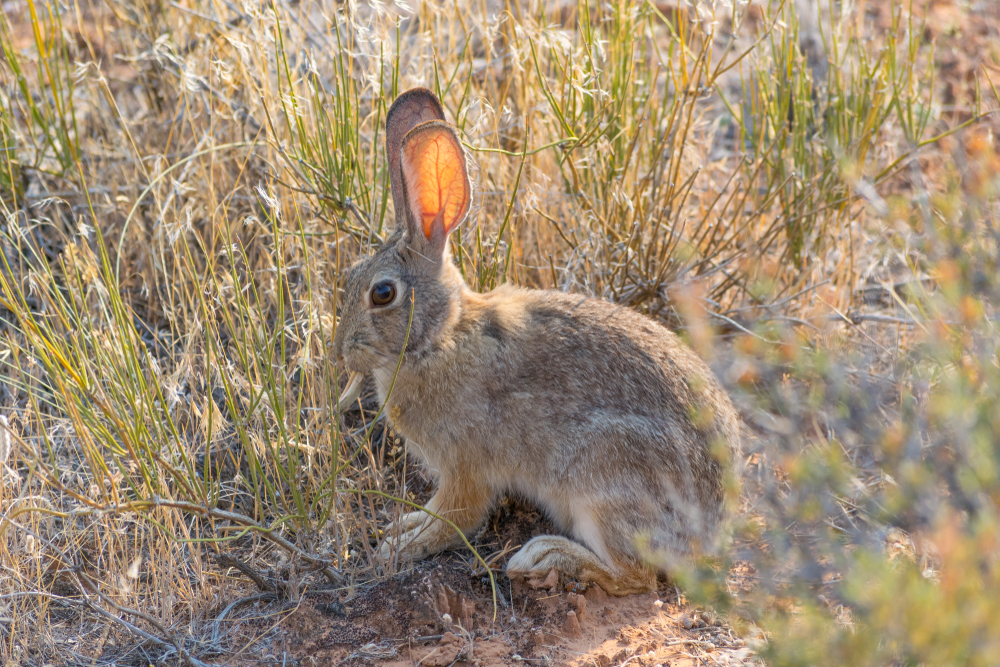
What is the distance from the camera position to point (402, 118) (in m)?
3.49

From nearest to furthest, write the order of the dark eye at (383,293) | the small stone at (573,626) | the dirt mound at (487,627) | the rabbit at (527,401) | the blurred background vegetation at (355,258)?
1. the blurred background vegetation at (355,258)
2. the dirt mound at (487,627)
3. the small stone at (573,626)
4. the rabbit at (527,401)
5. the dark eye at (383,293)

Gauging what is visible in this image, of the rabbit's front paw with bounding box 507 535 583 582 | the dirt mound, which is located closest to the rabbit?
the rabbit's front paw with bounding box 507 535 583 582

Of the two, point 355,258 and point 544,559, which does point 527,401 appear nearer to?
point 544,559

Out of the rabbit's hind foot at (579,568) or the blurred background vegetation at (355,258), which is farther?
the rabbit's hind foot at (579,568)

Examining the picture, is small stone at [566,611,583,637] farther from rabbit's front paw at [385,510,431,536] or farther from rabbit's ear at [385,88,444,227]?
rabbit's ear at [385,88,444,227]

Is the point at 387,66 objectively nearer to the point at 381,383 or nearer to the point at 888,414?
the point at 381,383

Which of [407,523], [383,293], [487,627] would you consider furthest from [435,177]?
[487,627]

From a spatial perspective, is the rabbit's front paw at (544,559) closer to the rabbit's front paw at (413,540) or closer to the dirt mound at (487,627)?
the dirt mound at (487,627)

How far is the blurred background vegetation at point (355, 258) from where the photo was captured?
8.38 ft

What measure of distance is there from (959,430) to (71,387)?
8.86ft

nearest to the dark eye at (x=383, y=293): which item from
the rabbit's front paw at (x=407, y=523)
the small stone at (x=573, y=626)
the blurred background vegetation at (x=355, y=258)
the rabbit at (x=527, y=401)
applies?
the rabbit at (x=527, y=401)

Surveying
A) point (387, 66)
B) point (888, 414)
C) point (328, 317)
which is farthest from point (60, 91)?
point (888, 414)

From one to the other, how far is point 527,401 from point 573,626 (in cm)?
83

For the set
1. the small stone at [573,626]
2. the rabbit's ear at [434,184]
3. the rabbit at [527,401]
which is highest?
the rabbit's ear at [434,184]
